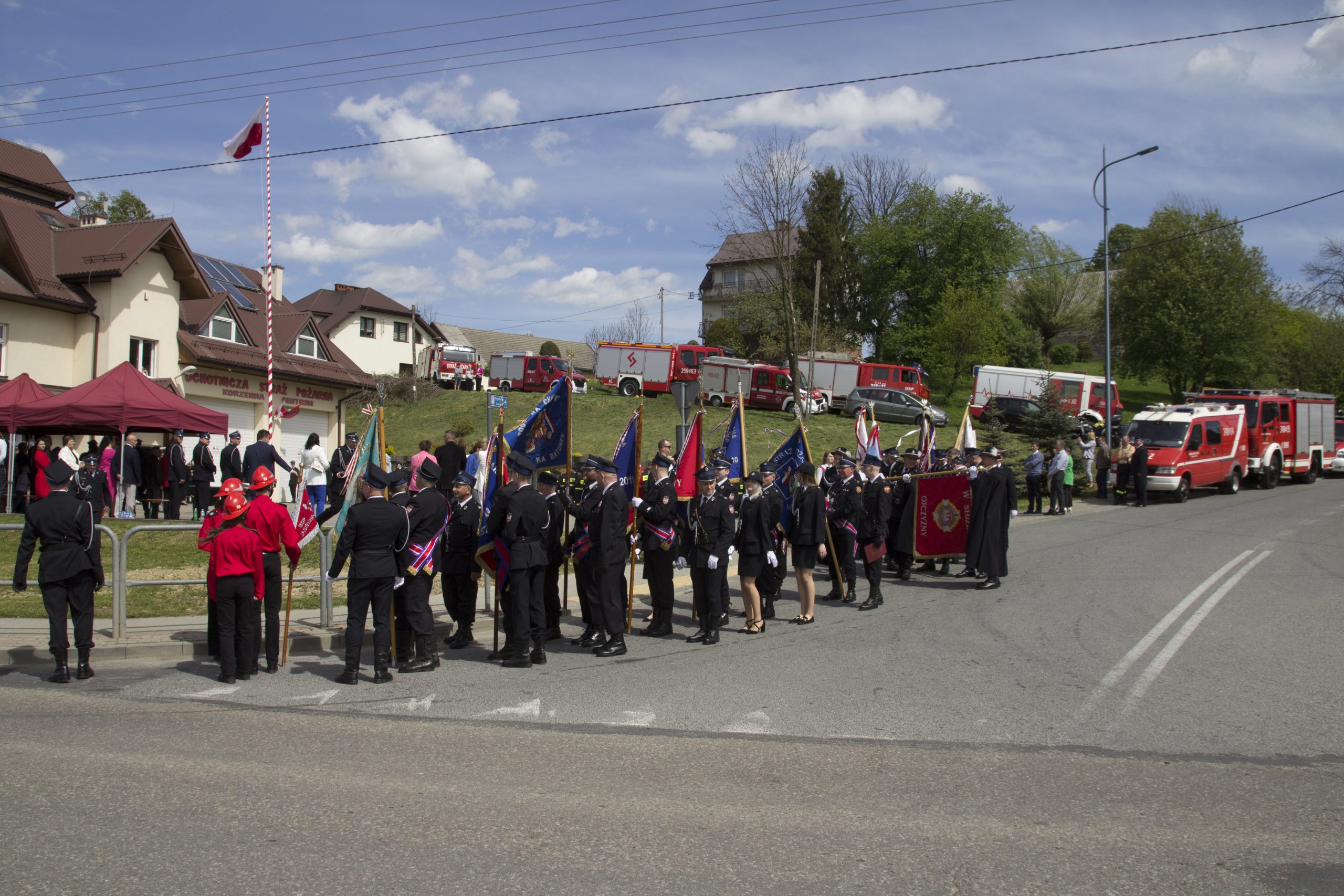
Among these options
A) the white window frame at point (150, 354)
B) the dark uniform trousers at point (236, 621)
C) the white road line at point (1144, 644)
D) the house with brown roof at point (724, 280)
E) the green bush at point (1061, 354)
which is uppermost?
the house with brown roof at point (724, 280)

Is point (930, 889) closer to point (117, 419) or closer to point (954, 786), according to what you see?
point (954, 786)

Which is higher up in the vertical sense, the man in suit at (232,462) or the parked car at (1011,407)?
the parked car at (1011,407)

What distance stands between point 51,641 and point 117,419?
35.9 ft

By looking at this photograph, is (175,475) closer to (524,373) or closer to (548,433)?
(548,433)

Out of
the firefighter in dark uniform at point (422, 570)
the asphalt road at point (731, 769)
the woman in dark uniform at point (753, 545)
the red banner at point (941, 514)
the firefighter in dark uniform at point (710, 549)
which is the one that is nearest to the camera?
the asphalt road at point (731, 769)

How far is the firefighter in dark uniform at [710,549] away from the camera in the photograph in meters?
9.80

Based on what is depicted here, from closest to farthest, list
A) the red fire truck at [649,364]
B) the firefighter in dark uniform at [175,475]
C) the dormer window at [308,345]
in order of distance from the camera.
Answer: the firefighter in dark uniform at [175,475] → the dormer window at [308,345] → the red fire truck at [649,364]

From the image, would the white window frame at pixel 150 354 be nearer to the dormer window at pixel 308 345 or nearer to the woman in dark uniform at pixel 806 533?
the dormer window at pixel 308 345

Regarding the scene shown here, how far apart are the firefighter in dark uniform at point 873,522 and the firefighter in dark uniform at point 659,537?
2.72 m

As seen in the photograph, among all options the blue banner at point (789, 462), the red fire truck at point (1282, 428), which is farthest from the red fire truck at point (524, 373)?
the blue banner at point (789, 462)

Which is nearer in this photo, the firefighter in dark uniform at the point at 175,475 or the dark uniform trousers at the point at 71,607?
the dark uniform trousers at the point at 71,607

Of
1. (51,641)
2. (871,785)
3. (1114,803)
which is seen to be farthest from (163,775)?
(1114,803)

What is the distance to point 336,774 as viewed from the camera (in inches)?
223

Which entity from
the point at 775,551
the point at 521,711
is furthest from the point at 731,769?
the point at 775,551
